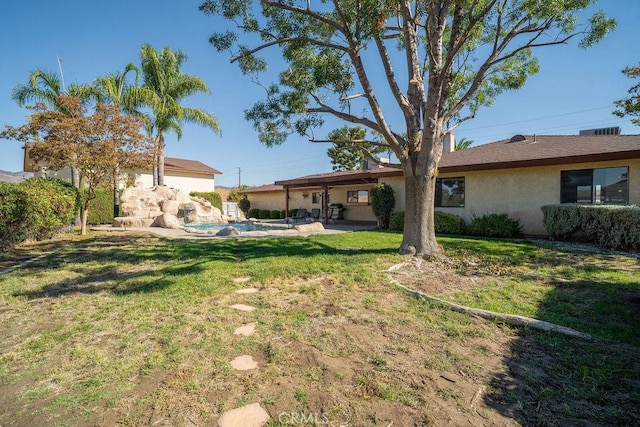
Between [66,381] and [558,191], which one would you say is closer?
[66,381]

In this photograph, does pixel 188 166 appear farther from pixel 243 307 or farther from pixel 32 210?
pixel 243 307

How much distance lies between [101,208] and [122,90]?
738cm

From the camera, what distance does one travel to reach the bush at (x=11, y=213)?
316 inches

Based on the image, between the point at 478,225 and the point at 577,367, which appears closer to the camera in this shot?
the point at 577,367

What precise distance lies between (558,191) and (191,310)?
12.4 meters

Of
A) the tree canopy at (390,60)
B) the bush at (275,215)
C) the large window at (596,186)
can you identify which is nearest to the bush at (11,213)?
the tree canopy at (390,60)

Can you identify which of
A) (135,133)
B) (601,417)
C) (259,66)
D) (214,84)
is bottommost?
(601,417)

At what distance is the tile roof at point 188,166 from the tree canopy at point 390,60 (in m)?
23.8

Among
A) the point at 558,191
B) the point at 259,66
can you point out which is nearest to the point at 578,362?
the point at 259,66

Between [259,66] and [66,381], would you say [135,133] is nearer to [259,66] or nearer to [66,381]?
[259,66]

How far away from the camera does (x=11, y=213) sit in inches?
324

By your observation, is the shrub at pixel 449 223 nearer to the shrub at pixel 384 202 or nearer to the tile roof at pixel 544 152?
the tile roof at pixel 544 152

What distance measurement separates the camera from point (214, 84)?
22141 mm

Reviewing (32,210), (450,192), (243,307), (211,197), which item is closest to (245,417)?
(243,307)
